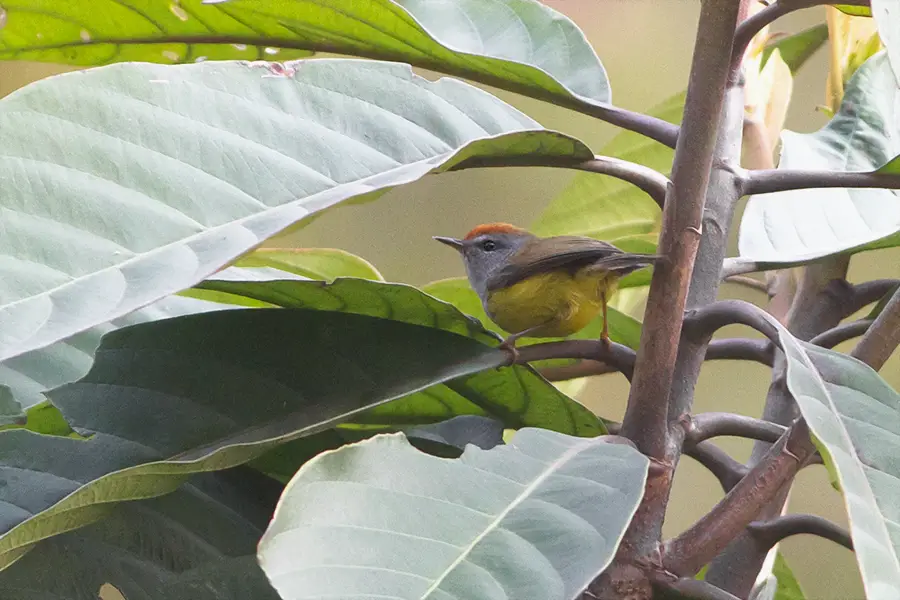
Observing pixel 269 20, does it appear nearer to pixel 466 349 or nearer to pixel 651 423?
pixel 466 349

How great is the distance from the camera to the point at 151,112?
0.55 meters

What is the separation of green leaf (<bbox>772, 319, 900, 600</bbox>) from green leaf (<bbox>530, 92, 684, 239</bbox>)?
640 millimetres

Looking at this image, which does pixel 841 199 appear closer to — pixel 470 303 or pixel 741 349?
pixel 741 349

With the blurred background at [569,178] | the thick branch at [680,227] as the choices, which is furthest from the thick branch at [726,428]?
the blurred background at [569,178]

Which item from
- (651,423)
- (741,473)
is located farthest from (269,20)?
(741,473)

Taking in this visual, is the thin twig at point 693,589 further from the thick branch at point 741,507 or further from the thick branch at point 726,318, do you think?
the thick branch at point 726,318

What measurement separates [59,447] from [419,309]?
0.96 ft

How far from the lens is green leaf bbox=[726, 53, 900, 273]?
0.89m

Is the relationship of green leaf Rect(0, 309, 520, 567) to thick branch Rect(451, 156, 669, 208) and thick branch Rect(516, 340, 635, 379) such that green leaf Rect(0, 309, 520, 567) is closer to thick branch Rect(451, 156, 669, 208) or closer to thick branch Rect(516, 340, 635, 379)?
thick branch Rect(516, 340, 635, 379)

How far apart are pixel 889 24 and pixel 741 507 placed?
0.33 meters

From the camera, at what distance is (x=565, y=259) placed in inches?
43.8

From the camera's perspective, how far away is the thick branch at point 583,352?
0.71 m

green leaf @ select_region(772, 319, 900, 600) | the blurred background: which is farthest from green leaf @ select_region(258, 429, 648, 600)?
the blurred background

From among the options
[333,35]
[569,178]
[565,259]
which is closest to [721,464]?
[565,259]
